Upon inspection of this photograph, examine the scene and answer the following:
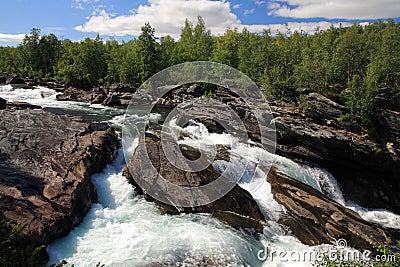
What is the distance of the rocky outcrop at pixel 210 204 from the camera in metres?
13.8

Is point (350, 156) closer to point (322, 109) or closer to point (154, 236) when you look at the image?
point (322, 109)

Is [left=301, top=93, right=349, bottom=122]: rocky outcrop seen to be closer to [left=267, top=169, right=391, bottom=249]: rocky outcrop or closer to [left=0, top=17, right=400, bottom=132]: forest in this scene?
[left=0, top=17, right=400, bottom=132]: forest

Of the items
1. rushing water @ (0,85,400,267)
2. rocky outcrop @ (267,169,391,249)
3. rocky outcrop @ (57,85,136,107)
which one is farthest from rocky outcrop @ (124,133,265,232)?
rocky outcrop @ (57,85,136,107)

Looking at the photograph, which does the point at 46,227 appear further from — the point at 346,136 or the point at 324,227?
the point at 346,136

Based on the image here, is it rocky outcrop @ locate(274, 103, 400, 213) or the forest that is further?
the forest

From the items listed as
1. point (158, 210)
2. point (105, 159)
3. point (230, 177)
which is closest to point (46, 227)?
point (158, 210)

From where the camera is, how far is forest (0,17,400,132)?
29.3 metres

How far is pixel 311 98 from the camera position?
961 inches

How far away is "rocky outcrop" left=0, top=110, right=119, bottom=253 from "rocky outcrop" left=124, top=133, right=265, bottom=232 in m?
2.56

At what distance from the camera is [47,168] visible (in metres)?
13.5

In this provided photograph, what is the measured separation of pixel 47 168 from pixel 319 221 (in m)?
14.4

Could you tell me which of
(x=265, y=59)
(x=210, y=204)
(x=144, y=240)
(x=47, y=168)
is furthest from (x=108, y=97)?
(x=144, y=240)

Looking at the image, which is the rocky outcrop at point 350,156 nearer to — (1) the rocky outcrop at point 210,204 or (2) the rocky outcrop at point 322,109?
(2) the rocky outcrop at point 322,109

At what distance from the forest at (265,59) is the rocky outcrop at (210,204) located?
13.2 meters
